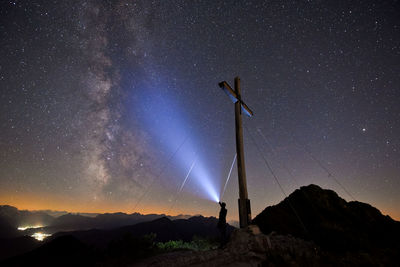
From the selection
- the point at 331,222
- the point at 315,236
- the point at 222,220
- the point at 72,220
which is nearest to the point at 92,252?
the point at 222,220

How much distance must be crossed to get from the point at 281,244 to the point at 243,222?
1385 mm

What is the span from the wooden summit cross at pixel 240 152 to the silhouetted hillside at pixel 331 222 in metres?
1.91

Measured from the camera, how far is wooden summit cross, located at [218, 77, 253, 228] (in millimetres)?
7156

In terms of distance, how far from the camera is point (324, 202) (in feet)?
32.6

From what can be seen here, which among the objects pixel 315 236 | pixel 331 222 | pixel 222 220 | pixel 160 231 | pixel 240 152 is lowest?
pixel 160 231

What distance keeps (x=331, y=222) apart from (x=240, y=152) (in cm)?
528

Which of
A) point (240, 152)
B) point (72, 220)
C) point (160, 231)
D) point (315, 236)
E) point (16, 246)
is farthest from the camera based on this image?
point (72, 220)

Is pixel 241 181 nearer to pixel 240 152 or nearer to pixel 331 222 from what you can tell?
pixel 240 152

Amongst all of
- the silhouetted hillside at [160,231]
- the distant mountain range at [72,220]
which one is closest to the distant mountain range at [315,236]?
the silhouetted hillside at [160,231]

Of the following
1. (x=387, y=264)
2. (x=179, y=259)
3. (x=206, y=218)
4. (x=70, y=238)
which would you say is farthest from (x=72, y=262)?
(x=206, y=218)

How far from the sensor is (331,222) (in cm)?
855

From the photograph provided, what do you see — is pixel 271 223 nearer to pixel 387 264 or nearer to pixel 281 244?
pixel 281 244

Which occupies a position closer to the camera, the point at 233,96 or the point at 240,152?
the point at 240,152

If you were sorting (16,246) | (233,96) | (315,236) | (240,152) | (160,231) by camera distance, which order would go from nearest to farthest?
(315,236)
(240,152)
(233,96)
(160,231)
(16,246)
